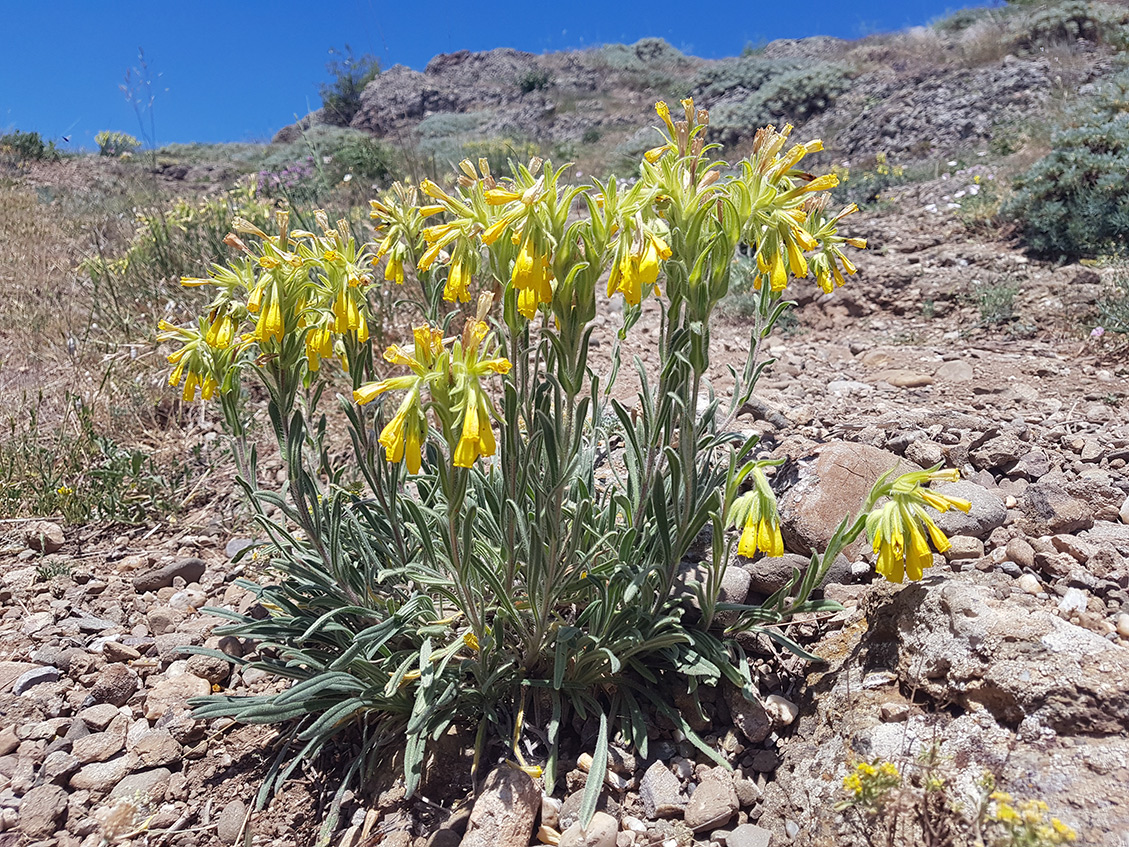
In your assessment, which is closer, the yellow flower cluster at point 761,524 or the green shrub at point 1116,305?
the yellow flower cluster at point 761,524

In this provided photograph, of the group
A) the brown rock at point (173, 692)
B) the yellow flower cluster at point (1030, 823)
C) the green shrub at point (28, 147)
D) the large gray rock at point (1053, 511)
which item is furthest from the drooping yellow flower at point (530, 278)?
the green shrub at point (28, 147)

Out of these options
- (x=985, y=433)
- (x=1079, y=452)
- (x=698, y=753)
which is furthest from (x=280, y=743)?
(x=1079, y=452)

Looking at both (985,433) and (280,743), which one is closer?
(280,743)

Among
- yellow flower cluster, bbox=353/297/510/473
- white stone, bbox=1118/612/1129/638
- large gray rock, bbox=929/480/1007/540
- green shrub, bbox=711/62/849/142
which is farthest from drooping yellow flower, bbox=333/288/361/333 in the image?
green shrub, bbox=711/62/849/142

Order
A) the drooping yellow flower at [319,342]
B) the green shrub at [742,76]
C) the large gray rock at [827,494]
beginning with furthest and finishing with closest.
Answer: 1. the green shrub at [742,76]
2. the large gray rock at [827,494]
3. the drooping yellow flower at [319,342]

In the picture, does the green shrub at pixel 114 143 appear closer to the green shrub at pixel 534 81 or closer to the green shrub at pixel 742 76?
the green shrub at pixel 742 76

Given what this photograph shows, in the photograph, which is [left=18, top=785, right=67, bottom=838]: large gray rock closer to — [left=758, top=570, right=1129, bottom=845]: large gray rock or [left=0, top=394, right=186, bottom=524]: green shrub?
[left=0, top=394, right=186, bottom=524]: green shrub

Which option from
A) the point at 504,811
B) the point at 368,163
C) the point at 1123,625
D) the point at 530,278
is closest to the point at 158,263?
the point at 368,163

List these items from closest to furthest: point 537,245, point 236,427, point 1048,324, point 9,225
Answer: point 537,245 → point 236,427 → point 1048,324 → point 9,225

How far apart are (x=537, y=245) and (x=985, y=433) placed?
2.39 m

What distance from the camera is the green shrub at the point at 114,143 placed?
11429 millimetres

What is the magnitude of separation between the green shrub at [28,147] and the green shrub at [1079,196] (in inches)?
768

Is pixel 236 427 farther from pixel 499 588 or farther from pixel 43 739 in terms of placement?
pixel 43 739

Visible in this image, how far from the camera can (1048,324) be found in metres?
4.54
